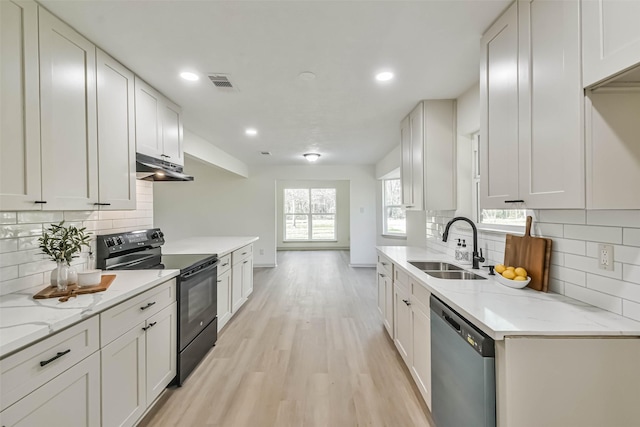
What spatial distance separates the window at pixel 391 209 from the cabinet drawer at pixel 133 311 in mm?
5414

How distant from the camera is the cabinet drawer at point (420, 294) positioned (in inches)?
73.5

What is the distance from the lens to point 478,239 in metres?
2.43

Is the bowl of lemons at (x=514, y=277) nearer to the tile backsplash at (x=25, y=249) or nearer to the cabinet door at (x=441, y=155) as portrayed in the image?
the cabinet door at (x=441, y=155)

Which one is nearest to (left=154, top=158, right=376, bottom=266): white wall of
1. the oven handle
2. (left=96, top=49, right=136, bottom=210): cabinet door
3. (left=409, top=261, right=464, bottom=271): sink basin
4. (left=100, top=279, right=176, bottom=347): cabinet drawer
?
the oven handle

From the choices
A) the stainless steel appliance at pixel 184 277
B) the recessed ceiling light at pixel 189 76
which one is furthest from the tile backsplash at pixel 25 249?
the recessed ceiling light at pixel 189 76

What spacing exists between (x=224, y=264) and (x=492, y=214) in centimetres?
278

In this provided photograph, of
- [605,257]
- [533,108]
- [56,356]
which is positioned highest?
[533,108]

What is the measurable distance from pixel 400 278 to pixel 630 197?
1.62 metres

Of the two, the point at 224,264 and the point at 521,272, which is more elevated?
the point at 521,272

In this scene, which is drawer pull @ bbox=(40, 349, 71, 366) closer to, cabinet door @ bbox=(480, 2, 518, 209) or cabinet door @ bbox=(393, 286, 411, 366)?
cabinet door @ bbox=(393, 286, 411, 366)

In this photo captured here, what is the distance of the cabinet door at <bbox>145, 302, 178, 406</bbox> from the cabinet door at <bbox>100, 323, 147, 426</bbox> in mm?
66

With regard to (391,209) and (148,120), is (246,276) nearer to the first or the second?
(148,120)

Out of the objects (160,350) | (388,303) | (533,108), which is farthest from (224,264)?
(533,108)

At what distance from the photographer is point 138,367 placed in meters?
1.71
